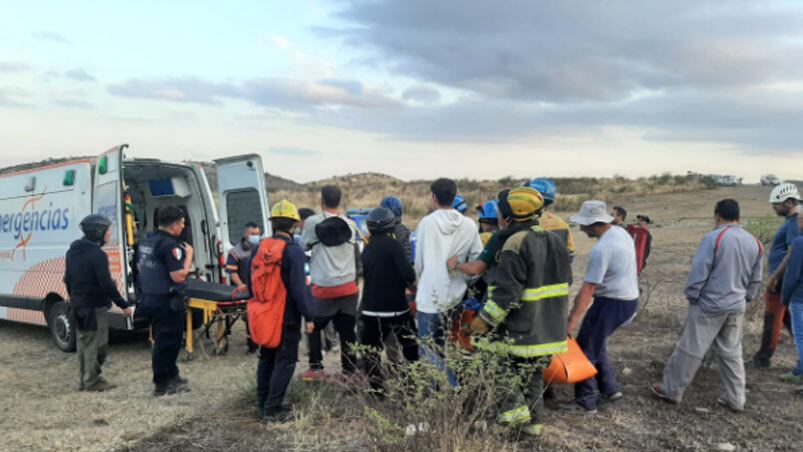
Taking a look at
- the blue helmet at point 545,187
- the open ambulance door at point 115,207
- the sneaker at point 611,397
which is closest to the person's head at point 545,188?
the blue helmet at point 545,187

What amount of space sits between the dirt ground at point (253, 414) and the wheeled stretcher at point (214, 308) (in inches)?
9.4

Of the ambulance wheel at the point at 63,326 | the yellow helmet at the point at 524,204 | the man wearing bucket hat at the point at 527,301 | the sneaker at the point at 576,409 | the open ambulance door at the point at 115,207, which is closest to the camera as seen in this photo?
the man wearing bucket hat at the point at 527,301

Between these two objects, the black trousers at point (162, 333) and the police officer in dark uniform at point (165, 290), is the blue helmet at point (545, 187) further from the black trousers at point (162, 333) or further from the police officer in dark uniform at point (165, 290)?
the black trousers at point (162, 333)

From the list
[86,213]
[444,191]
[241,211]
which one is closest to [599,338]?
[444,191]

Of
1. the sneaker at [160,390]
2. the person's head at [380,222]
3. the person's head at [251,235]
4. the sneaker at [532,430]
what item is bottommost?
the sneaker at [160,390]

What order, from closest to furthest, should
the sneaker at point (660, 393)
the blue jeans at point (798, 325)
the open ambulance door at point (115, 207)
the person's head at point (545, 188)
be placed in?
1. the sneaker at point (660, 393)
2. the person's head at point (545, 188)
3. the blue jeans at point (798, 325)
4. the open ambulance door at point (115, 207)

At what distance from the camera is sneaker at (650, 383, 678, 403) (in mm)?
5047

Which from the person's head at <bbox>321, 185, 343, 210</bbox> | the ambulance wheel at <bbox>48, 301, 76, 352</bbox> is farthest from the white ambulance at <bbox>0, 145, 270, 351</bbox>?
the person's head at <bbox>321, 185, 343, 210</bbox>

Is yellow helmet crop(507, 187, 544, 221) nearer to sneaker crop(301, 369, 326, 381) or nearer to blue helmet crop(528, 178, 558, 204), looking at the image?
blue helmet crop(528, 178, 558, 204)

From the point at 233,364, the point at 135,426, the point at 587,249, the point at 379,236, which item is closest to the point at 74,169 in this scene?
the point at 233,364

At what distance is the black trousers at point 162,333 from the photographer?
18.2 feet

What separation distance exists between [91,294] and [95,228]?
606 millimetres

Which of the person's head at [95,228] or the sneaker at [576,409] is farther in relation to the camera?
the person's head at [95,228]

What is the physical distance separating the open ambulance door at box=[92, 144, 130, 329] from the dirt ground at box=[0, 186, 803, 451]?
1.00 metres
